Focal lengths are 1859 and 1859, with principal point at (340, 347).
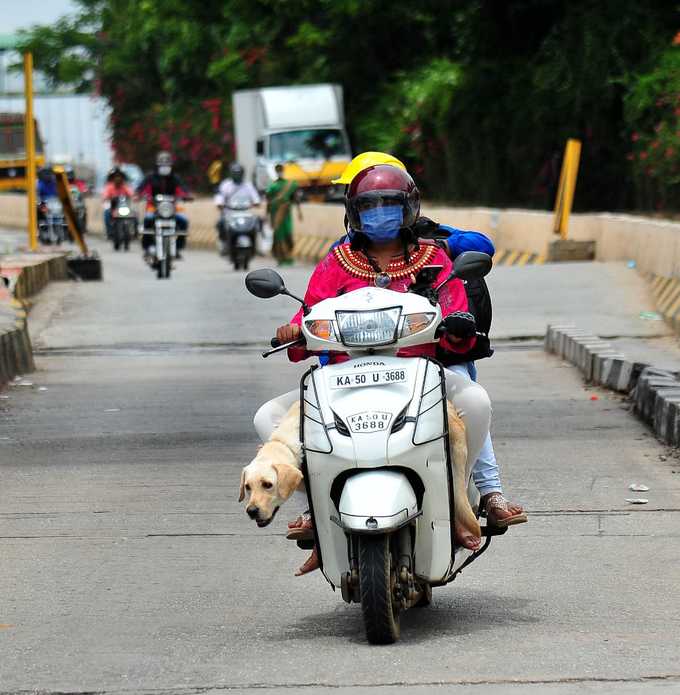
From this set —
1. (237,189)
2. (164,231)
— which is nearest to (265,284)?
(164,231)

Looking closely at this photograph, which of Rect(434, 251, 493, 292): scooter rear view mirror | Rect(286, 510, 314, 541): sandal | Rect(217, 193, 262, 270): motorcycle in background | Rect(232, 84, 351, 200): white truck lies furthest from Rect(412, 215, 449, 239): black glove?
Rect(232, 84, 351, 200): white truck

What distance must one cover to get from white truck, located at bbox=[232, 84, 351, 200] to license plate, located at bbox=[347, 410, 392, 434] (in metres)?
39.2

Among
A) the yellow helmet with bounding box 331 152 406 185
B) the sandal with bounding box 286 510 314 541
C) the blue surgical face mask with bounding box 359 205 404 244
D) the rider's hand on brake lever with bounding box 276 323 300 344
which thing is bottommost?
the sandal with bounding box 286 510 314 541

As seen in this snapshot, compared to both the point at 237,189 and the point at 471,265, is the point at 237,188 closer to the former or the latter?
the point at 237,189

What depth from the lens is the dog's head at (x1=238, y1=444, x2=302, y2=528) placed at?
597 cm

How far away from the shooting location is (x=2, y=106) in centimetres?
6662

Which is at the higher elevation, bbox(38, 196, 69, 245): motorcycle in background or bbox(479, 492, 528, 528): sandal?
bbox(479, 492, 528, 528): sandal

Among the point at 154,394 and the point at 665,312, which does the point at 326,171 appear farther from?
the point at 154,394

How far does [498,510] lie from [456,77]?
33.1 metres

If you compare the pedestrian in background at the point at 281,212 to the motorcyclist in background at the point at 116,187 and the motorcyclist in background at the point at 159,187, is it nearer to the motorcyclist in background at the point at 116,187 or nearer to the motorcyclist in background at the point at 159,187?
the motorcyclist in background at the point at 159,187

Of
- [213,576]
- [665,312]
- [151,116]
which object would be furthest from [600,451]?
[151,116]

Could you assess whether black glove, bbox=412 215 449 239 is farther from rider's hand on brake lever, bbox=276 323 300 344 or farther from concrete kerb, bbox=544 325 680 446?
concrete kerb, bbox=544 325 680 446

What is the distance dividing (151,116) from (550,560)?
59.9 metres

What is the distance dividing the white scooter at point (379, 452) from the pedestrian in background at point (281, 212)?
26.5 m
